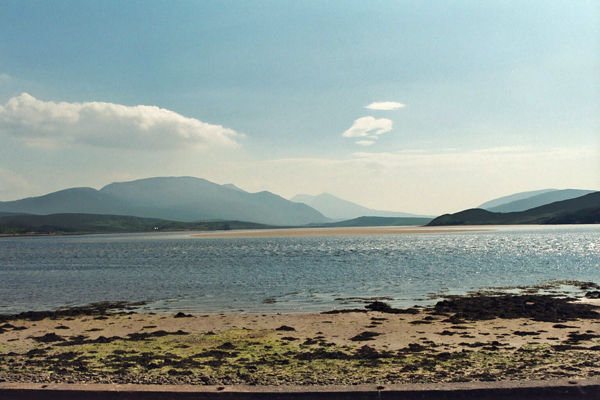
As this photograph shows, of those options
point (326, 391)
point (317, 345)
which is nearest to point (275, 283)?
point (317, 345)

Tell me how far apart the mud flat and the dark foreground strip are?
753mm

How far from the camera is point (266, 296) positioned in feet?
126

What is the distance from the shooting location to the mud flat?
1232 cm

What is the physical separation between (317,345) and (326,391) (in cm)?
907

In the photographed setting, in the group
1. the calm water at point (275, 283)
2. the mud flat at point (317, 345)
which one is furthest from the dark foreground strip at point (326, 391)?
the calm water at point (275, 283)

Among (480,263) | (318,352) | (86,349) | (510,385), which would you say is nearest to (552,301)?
(318,352)

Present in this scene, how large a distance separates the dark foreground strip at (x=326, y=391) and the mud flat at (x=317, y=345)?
75cm

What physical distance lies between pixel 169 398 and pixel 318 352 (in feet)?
25.8

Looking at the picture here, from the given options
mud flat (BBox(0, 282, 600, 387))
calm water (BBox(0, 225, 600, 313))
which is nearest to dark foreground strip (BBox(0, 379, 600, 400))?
mud flat (BBox(0, 282, 600, 387))

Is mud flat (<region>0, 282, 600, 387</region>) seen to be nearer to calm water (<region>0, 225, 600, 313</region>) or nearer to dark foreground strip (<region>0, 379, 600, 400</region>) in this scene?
dark foreground strip (<region>0, 379, 600, 400</region>)

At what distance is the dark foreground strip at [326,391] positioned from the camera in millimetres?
9664

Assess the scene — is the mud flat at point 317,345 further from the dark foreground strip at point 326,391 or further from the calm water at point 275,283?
the calm water at point 275,283

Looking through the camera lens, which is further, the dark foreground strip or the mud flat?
the mud flat

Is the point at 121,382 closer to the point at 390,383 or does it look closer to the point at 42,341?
the point at 390,383
